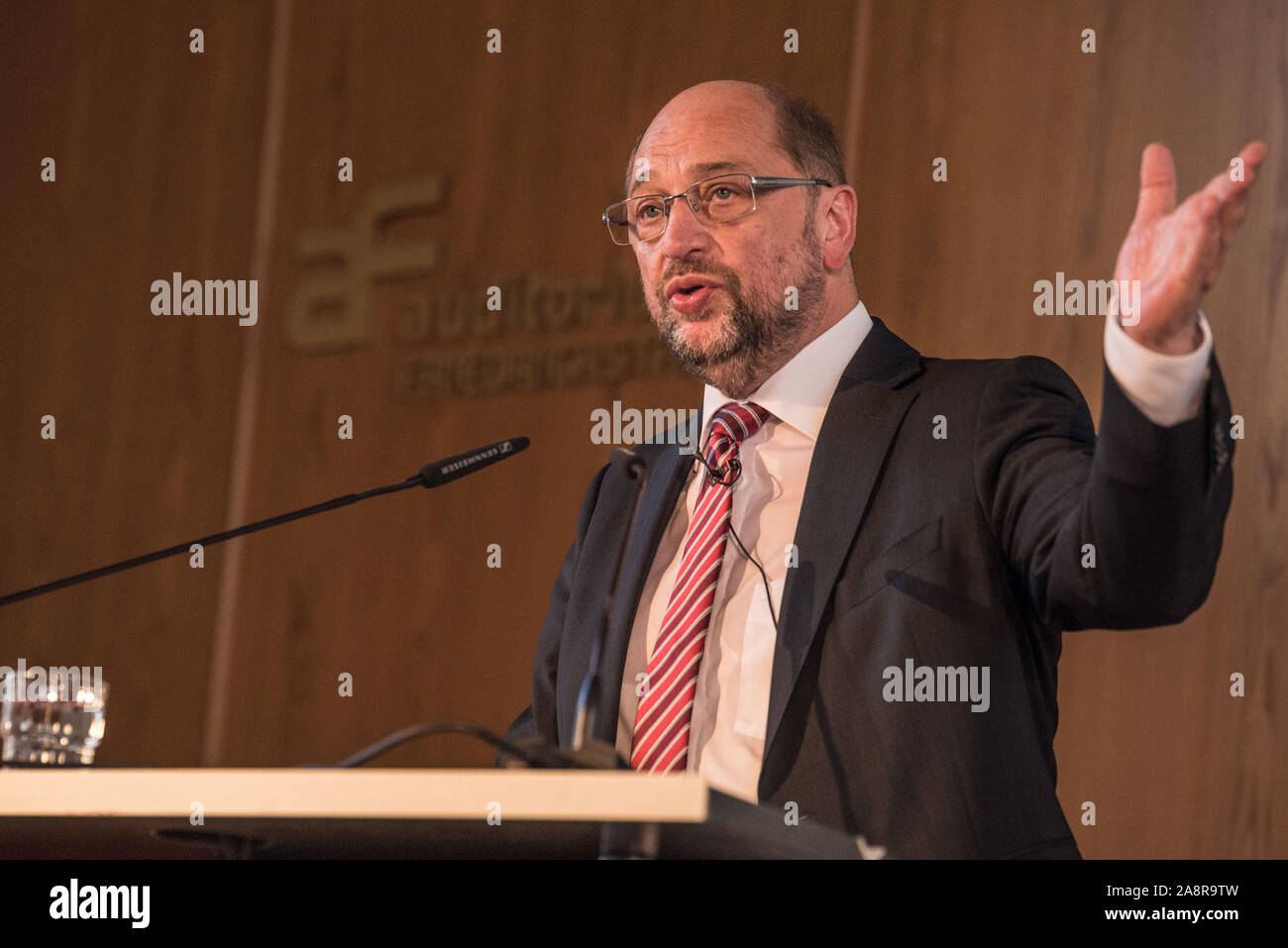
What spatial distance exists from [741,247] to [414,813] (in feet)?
4.36

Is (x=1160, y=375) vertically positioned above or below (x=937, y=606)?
above

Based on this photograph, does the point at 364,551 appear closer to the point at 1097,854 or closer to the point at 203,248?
the point at 203,248

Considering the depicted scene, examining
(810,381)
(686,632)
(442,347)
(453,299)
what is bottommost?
(686,632)

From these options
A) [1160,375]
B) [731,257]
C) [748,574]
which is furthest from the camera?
[731,257]

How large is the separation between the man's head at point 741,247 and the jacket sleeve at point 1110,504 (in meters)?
0.46

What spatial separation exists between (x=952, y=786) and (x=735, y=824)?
0.76 metres

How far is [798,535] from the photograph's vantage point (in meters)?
1.77

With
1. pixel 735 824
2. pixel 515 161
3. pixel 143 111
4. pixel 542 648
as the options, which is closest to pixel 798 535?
pixel 542 648

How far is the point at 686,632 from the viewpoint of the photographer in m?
1.81

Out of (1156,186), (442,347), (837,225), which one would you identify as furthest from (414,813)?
(442,347)

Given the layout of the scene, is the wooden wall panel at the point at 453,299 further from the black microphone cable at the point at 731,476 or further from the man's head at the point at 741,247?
the black microphone cable at the point at 731,476

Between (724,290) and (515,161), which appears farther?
(515,161)

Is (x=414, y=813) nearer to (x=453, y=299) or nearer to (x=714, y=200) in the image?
(x=714, y=200)

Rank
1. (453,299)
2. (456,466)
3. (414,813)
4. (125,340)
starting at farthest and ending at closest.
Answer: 1. (125,340)
2. (453,299)
3. (456,466)
4. (414,813)
